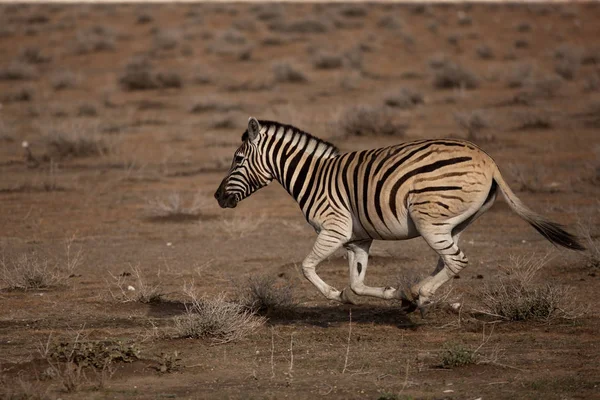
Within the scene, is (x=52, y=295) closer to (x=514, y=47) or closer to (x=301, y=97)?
(x=301, y=97)

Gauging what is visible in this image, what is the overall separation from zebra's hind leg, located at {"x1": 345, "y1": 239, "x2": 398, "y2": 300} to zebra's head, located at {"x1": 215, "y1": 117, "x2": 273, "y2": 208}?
1.08 m

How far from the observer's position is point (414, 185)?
8.02 m

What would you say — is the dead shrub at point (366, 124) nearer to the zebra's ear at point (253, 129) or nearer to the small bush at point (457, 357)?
the zebra's ear at point (253, 129)

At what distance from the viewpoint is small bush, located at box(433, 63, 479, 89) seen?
28.8m

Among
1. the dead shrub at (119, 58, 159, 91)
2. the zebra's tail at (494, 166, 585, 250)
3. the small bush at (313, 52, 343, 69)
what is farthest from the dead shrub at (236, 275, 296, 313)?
the small bush at (313, 52, 343, 69)

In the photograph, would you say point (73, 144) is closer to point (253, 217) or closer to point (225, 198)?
point (253, 217)

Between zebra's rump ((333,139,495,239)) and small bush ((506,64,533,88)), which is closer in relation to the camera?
zebra's rump ((333,139,495,239))

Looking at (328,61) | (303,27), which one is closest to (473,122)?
(328,61)

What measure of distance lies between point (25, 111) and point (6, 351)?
1877 centimetres

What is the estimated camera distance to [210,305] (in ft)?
27.6

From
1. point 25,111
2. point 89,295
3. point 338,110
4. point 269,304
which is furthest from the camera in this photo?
point 25,111

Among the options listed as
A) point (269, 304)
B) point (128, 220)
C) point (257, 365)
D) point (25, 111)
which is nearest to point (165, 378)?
point (257, 365)

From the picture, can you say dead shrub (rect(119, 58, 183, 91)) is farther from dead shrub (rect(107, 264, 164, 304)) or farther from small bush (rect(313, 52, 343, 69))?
dead shrub (rect(107, 264, 164, 304))

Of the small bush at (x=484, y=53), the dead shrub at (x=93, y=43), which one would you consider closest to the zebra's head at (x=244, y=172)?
the small bush at (x=484, y=53)
